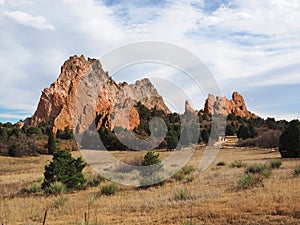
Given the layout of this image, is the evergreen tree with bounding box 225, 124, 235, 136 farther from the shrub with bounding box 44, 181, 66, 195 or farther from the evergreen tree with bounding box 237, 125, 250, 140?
the shrub with bounding box 44, 181, 66, 195

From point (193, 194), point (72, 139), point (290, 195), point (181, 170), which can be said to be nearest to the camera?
point (290, 195)

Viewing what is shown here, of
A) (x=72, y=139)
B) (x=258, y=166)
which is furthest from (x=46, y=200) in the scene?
(x=72, y=139)

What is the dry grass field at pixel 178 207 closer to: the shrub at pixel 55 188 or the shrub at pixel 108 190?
the shrub at pixel 108 190

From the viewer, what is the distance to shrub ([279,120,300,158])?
29609mm

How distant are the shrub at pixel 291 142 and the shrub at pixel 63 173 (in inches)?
824

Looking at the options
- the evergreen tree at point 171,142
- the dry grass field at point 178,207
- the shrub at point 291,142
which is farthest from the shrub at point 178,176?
the evergreen tree at point 171,142

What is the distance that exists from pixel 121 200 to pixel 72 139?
176 ft

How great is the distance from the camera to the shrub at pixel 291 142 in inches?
1166

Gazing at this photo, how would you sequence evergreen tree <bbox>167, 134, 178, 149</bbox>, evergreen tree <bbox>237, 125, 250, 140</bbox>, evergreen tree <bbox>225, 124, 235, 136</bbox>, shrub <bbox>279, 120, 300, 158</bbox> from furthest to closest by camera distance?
evergreen tree <bbox>225, 124, 235, 136</bbox>
evergreen tree <bbox>237, 125, 250, 140</bbox>
evergreen tree <bbox>167, 134, 178, 149</bbox>
shrub <bbox>279, 120, 300, 158</bbox>

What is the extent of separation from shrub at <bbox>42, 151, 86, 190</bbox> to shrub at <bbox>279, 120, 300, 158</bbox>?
824 inches

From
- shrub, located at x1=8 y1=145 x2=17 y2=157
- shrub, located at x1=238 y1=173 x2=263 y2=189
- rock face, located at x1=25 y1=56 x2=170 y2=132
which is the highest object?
rock face, located at x1=25 y1=56 x2=170 y2=132

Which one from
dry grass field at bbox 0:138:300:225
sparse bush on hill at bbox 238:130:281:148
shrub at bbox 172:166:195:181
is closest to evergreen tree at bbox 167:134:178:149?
sparse bush on hill at bbox 238:130:281:148

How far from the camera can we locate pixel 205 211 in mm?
8688

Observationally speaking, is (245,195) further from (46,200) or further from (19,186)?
(19,186)
